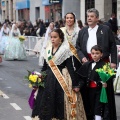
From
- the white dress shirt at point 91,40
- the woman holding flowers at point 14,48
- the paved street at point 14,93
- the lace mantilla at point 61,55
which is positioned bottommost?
the paved street at point 14,93

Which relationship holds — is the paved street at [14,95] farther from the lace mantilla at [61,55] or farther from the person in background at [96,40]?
the lace mantilla at [61,55]

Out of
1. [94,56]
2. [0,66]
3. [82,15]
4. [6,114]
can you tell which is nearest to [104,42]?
[94,56]

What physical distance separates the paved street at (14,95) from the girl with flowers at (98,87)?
4.54ft

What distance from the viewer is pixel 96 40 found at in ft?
27.8

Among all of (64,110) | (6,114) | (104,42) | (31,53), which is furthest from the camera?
(31,53)

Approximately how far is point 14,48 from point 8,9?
4256 centimetres

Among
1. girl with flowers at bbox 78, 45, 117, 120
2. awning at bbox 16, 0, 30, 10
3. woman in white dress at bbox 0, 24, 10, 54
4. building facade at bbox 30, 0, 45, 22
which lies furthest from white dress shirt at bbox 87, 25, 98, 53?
awning at bbox 16, 0, 30, 10

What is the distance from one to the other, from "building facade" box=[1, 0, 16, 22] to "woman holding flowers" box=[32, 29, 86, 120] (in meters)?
52.0

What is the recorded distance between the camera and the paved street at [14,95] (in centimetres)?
952

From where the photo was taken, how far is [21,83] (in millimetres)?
13914

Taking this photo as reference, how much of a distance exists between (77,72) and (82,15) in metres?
26.9

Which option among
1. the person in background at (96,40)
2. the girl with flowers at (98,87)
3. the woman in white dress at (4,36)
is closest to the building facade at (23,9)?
the woman in white dress at (4,36)

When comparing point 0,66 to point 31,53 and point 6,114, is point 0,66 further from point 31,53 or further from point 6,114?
point 6,114

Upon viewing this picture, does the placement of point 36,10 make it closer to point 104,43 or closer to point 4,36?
point 4,36
